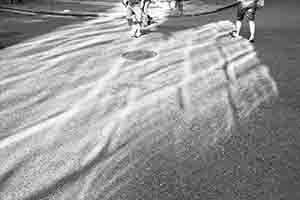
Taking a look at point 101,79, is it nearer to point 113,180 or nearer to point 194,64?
point 194,64

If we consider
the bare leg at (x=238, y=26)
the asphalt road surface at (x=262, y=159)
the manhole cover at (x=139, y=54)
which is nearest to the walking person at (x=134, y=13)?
the manhole cover at (x=139, y=54)

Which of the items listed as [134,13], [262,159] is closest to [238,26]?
[134,13]

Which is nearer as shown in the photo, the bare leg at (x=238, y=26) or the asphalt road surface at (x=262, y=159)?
the asphalt road surface at (x=262, y=159)

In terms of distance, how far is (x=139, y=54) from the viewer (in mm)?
8742

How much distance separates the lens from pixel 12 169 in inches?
153

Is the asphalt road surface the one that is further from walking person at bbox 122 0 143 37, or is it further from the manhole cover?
walking person at bbox 122 0 143 37

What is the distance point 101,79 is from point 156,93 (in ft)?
5.20

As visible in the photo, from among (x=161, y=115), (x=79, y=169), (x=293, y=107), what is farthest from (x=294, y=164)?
(x=79, y=169)

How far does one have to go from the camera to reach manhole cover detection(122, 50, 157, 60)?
27.7ft

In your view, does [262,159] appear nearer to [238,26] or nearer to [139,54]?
[139,54]

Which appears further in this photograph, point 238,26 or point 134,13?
point 134,13

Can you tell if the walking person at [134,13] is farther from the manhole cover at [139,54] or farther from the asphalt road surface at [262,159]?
the asphalt road surface at [262,159]

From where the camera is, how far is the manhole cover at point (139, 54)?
8438 mm

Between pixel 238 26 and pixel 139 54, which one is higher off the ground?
pixel 238 26
